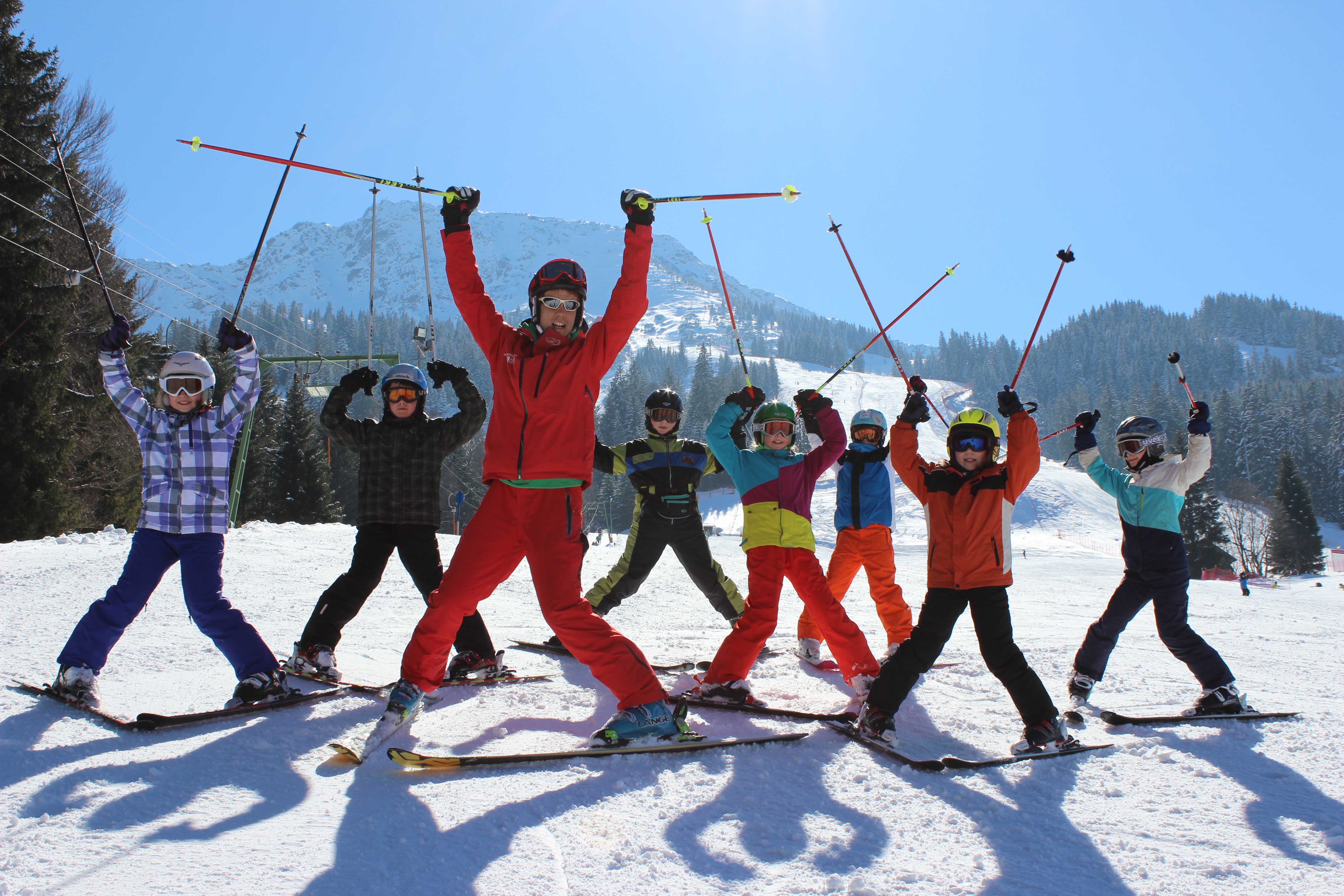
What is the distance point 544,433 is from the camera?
313 cm

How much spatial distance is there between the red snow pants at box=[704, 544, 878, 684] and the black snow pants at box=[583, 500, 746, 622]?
0.99m

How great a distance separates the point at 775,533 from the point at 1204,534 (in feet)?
158

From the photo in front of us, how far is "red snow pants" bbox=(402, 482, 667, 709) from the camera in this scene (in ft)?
10.0

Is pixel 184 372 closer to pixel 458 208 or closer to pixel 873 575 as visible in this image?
pixel 458 208

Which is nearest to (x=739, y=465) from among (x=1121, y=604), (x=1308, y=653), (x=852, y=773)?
(x=852, y=773)

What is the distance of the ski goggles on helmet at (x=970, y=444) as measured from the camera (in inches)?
141

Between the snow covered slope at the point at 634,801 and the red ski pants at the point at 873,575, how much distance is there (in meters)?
0.60

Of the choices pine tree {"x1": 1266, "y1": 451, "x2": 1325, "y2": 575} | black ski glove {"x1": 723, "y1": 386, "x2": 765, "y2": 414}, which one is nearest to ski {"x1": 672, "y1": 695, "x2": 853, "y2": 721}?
black ski glove {"x1": 723, "y1": 386, "x2": 765, "y2": 414}

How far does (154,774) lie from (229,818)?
510mm

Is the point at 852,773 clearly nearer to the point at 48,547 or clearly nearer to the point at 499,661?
the point at 499,661

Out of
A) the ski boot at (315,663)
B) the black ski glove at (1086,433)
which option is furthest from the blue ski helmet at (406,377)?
the black ski glove at (1086,433)

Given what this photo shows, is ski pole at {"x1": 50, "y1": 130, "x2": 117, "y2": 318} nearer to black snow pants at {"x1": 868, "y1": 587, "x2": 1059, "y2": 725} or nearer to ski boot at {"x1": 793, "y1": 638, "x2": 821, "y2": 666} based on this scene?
black snow pants at {"x1": 868, "y1": 587, "x2": 1059, "y2": 725}

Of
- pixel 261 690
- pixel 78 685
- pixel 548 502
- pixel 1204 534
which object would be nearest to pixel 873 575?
pixel 548 502

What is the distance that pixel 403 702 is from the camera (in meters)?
3.09
